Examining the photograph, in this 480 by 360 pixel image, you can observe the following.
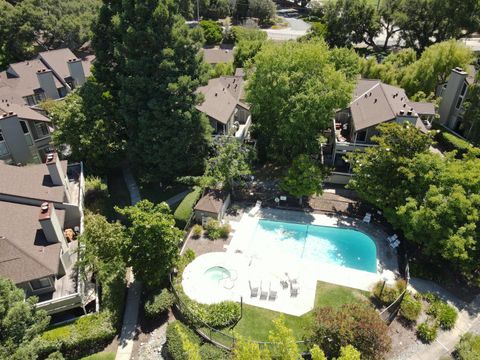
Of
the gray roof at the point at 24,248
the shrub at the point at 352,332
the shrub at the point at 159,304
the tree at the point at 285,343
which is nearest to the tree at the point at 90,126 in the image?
the gray roof at the point at 24,248

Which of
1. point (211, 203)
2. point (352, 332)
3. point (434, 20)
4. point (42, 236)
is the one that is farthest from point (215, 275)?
point (434, 20)

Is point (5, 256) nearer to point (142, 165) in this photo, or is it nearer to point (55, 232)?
point (55, 232)

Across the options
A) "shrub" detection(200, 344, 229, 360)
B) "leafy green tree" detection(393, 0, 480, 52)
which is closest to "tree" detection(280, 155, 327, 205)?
"shrub" detection(200, 344, 229, 360)

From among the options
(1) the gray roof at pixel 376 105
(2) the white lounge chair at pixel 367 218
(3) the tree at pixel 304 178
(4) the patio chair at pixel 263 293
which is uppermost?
(1) the gray roof at pixel 376 105

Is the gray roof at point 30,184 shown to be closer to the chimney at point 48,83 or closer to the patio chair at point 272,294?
the patio chair at point 272,294

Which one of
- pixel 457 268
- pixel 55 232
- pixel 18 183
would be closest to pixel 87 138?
pixel 18 183

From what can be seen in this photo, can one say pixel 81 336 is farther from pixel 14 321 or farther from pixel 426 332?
pixel 426 332

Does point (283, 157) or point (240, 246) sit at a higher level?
point (283, 157)
